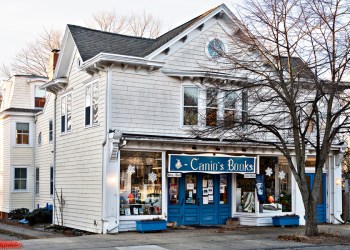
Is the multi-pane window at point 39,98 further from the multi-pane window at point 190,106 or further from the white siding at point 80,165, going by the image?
the multi-pane window at point 190,106

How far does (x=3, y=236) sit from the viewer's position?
21672 mm

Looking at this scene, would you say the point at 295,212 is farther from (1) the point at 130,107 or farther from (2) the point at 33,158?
(2) the point at 33,158

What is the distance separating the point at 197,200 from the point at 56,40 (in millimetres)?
29119

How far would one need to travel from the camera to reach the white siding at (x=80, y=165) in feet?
66.5

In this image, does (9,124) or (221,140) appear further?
(9,124)

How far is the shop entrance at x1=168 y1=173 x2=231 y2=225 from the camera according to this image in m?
21.4

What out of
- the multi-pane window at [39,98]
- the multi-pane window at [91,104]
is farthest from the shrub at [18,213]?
the multi-pane window at [91,104]

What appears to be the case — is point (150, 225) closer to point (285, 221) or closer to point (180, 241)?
point (180, 241)

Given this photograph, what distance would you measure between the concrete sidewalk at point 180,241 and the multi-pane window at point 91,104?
16.0 feet

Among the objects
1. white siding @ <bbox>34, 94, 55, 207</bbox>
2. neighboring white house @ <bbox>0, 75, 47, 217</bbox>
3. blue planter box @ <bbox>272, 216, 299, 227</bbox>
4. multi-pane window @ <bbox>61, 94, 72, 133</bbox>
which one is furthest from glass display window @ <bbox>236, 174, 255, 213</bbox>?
neighboring white house @ <bbox>0, 75, 47, 217</bbox>

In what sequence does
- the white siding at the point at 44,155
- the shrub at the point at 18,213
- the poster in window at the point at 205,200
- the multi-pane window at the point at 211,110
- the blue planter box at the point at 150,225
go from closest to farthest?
1. the blue planter box at the point at 150,225
2. the multi-pane window at the point at 211,110
3. the poster in window at the point at 205,200
4. the white siding at the point at 44,155
5. the shrub at the point at 18,213

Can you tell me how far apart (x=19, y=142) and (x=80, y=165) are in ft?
37.3

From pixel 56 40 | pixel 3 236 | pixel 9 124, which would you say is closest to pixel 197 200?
pixel 3 236

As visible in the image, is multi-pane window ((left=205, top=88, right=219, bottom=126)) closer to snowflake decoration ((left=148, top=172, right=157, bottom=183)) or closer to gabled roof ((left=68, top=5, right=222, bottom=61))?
gabled roof ((left=68, top=5, right=222, bottom=61))
